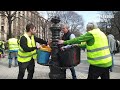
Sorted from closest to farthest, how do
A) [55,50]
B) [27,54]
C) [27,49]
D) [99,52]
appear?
[99,52] < [27,49] < [27,54] < [55,50]

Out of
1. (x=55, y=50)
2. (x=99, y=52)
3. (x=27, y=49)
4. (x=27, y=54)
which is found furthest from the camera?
(x=55, y=50)

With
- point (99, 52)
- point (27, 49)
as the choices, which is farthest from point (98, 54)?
point (27, 49)

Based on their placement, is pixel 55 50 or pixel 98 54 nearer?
pixel 98 54

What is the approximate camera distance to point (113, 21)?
5669 centimetres

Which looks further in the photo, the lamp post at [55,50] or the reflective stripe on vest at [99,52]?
the lamp post at [55,50]

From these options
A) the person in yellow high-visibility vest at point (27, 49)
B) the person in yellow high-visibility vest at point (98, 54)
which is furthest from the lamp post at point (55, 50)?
the person in yellow high-visibility vest at point (98, 54)

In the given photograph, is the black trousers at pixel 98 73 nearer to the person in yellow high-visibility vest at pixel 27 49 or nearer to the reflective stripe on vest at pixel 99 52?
the reflective stripe on vest at pixel 99 52

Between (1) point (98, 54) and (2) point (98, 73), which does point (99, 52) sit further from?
(2) point (98, 73)

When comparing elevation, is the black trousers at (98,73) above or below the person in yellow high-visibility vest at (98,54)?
below

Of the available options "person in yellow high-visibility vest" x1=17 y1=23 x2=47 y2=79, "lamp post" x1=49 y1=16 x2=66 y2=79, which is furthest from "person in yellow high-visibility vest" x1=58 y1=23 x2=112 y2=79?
"lamp post" x1=49 y1=16 x2=66 y2=79

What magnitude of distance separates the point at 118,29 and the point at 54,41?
48.9 meters
